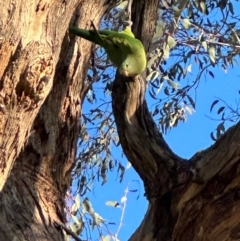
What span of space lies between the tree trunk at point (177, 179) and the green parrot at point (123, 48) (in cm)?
23

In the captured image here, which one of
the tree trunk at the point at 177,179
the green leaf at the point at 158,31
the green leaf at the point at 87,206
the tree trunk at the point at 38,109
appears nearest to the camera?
the tree trunk at the point at 38,109

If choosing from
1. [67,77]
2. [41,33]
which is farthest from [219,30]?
[41,33]

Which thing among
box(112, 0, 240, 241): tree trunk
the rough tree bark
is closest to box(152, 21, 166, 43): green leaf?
the rough tree bark

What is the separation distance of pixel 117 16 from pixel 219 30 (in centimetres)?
66

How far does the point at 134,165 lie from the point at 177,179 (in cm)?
18

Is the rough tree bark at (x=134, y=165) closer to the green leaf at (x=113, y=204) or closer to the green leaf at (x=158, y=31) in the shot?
the green leaf at (x=158, y=31)

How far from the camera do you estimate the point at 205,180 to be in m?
1.73

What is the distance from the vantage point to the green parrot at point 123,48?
175cm

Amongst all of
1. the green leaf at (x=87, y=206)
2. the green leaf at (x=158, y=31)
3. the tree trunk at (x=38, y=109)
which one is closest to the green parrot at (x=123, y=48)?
→ the tree trunk at (x=38, y=109)

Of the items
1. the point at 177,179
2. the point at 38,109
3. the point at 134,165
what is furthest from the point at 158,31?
the point at 38,109

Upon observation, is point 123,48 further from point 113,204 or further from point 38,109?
point 113,204

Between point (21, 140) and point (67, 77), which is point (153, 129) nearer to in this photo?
point (67, 77)

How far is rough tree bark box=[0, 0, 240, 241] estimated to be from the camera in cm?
169

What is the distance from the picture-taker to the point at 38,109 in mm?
1211
